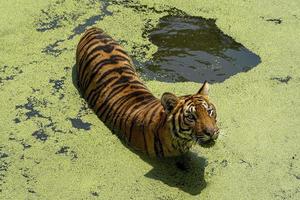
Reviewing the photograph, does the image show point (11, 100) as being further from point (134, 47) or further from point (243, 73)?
point (243, 73)

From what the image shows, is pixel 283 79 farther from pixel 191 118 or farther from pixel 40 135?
pixel 40 135

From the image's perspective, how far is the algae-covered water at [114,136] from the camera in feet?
10.2

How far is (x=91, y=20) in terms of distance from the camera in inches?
192

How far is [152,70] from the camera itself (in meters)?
4.22

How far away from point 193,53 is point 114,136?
54.1 inches

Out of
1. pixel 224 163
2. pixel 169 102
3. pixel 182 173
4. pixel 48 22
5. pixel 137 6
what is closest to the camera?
pixel 169 102

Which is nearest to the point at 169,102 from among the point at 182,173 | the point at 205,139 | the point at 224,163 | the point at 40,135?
the point at 205,139

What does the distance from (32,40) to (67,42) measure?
12.2 inches

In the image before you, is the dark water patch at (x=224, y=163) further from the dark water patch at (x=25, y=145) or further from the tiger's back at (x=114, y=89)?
the dark water patch at (x=25, y=145)

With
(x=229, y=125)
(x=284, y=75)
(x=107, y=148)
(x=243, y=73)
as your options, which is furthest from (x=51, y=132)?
(x=284, y=75)

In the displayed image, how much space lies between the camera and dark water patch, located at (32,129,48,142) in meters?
3.45

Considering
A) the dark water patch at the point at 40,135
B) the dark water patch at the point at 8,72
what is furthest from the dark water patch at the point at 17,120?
the dark water patch at the point at 8,72

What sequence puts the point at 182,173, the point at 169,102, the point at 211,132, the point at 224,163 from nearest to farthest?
the point at 211,132 → the point at 169,102 → the point at 182,173 → the point at 224,163

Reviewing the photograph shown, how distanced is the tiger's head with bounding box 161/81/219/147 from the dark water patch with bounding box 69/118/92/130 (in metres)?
0.76
